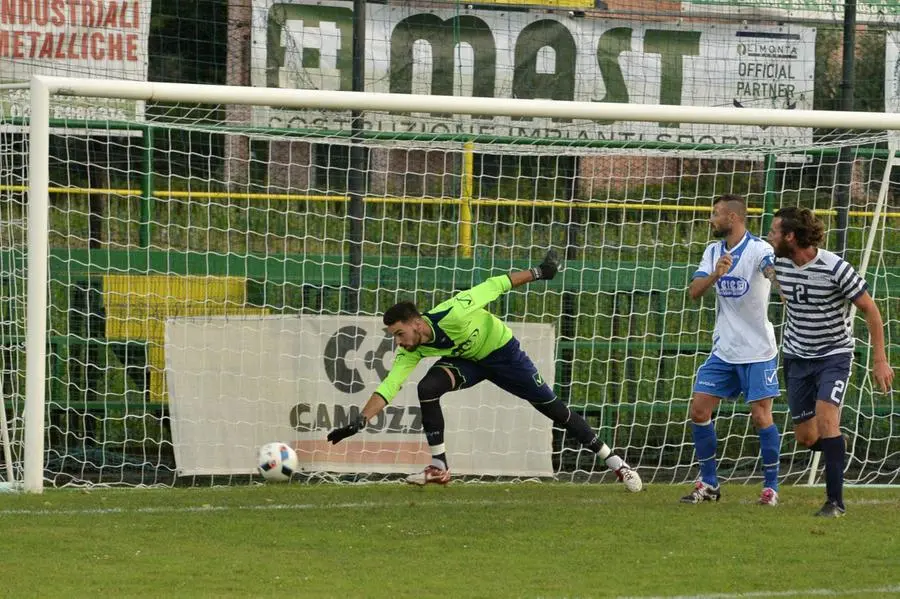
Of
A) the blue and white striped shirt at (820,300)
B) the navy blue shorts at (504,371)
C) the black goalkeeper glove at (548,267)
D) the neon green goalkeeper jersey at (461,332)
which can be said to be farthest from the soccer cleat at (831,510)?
the neon green goalkeeper jersey at (461,332)

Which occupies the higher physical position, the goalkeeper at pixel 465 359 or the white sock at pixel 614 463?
the goalkeeper at pixel 465 359

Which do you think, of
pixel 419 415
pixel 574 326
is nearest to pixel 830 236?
pixel 574 326

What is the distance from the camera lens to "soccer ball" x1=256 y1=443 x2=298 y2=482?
27.1ft

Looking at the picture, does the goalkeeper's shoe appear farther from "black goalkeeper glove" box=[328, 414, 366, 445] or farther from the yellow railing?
the yellow railing

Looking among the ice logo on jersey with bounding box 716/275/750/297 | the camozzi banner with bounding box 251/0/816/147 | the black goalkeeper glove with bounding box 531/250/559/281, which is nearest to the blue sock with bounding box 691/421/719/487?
the ice logo on jersey with bounding box 716/275/750/297

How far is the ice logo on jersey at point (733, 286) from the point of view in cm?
808

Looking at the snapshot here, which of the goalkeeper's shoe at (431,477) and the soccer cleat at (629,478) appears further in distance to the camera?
the soccer cleat at (629,478)

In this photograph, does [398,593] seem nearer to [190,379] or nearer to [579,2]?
[190,379]

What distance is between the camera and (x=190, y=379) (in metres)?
9.70

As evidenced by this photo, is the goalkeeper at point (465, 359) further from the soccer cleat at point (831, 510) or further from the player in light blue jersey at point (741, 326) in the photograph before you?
the soccer cleat at point (831, 510)

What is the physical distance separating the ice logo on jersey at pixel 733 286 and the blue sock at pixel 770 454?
0.88m

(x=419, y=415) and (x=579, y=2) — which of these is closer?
(x=419, y=415)

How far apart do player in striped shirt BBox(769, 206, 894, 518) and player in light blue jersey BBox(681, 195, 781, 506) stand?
1.06ft

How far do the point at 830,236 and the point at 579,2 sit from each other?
3.05m
